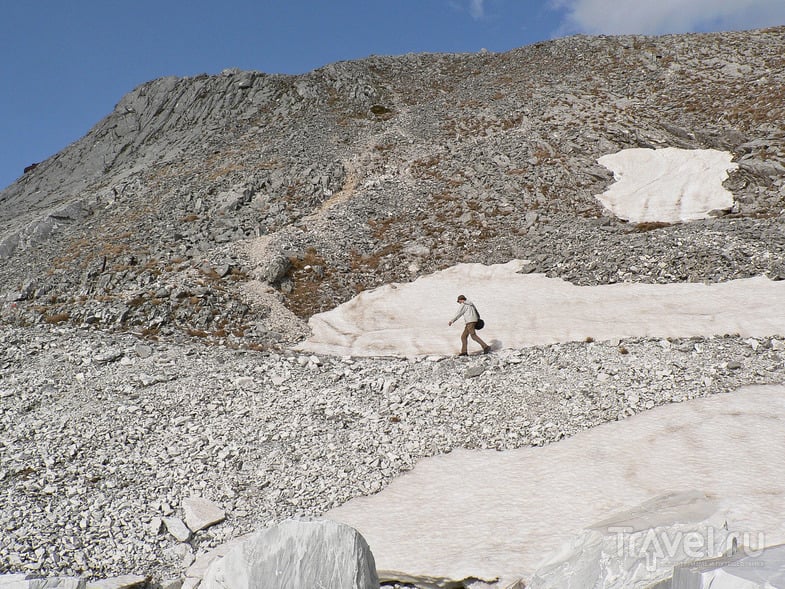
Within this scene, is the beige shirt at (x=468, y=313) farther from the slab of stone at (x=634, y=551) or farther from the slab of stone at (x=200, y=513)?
the slab of stone at (x=634, y=551)

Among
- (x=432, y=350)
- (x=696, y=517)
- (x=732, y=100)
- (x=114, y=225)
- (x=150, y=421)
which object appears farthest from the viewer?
(x=732, y=100)

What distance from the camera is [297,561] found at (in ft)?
28.7

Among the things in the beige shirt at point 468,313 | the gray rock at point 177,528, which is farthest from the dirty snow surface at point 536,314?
the gray rock at point 177,528

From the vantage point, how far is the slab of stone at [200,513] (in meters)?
12.4

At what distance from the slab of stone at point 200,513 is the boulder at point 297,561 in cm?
358

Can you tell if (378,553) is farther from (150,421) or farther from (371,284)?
(371,284)

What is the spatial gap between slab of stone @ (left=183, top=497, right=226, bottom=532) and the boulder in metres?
3.58

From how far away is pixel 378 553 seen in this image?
1109 cm

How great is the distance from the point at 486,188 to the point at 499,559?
29.4 m

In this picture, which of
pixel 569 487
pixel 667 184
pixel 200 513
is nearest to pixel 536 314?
pixel 569 487

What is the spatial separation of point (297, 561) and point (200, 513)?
4910 mm

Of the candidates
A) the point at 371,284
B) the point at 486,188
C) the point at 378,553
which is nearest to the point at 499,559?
the point at 378,553

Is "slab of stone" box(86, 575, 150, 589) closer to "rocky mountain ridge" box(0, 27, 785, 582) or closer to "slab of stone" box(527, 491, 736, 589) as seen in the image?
"rocky mountain ridge" box(0, 27, 785, 582)

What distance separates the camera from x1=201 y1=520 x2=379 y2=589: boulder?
8.69 m
